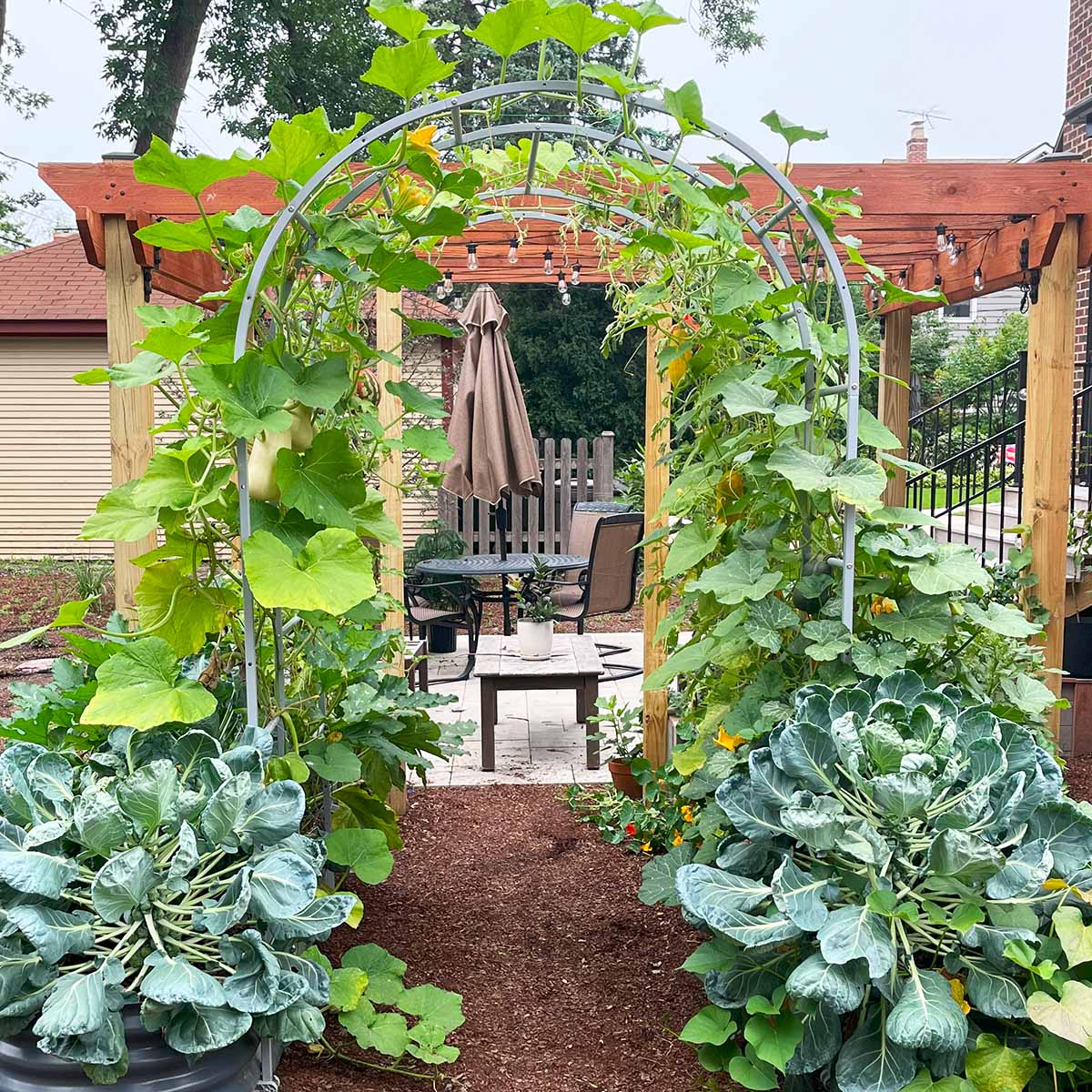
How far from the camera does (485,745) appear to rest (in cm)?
426

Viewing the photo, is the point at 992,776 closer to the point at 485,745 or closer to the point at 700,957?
the point at 700,957

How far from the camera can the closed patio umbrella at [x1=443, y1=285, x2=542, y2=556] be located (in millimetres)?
6266

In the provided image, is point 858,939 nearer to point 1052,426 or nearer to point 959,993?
point 959,993

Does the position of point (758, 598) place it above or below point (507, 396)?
below

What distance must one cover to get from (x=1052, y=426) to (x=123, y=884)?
3112 millimetres

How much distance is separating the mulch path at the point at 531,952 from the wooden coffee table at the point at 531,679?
0.46m

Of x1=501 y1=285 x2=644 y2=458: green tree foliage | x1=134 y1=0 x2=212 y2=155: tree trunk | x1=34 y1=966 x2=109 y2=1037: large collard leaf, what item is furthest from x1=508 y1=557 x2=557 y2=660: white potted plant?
x1=134 y1=0 x2=212 y2=155: tree trunk

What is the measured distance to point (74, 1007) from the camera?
1.57 metres

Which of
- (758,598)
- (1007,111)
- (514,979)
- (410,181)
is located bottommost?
(514,979)

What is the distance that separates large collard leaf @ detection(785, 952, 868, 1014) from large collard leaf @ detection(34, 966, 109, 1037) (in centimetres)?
106

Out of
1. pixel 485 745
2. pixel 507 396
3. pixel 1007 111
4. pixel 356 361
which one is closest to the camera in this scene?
pixel 356 361

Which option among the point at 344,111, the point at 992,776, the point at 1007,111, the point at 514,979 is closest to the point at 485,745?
the point at 514,979

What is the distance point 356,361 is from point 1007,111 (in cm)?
2856

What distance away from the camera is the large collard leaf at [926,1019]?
63.8 inches
